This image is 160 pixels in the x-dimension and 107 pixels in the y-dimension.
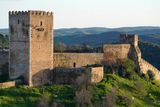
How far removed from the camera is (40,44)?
167 ft

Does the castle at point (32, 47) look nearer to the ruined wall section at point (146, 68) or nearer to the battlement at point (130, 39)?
the ruined wall section at point (146, 68)

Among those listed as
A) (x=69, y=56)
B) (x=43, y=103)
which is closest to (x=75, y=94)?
(x=43, y=103)

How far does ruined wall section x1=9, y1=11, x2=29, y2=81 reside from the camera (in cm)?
5028

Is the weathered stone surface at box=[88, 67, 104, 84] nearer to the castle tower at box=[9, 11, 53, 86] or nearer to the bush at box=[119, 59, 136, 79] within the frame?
the castle tower at box=[9, 11, 53, 86]

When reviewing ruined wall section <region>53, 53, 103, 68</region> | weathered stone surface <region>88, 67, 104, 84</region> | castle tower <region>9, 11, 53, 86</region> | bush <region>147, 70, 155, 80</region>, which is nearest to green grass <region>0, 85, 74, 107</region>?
castle tower <region>9, 11, 53, 86</region>

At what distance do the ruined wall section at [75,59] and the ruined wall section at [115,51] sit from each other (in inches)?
36.2

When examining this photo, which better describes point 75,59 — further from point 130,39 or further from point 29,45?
point 130,39

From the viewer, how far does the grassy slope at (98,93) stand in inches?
1869

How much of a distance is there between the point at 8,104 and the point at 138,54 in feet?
61.6

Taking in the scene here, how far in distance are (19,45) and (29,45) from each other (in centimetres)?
100

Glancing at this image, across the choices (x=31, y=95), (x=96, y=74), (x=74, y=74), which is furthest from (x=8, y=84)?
(x=96, y=74)

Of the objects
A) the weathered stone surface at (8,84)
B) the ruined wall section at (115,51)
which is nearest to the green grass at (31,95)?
the weathered stone surface at (8,84)

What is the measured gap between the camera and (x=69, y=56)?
5469 cm

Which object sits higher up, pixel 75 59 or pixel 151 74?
pixel 75 59
